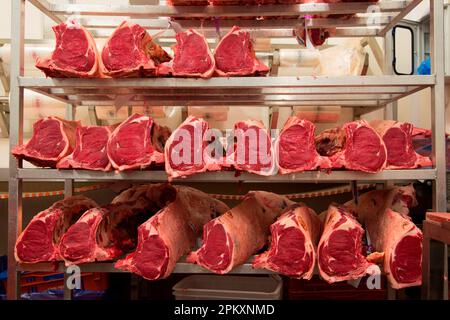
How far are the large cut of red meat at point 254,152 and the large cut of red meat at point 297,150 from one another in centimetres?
5

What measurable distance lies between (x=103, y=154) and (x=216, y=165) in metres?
0.53

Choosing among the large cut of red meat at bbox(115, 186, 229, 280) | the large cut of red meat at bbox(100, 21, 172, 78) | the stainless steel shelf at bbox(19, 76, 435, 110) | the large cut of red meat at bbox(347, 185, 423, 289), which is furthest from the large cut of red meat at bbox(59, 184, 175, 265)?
the large cut of red meat at bbox(347, 185, 423, 289)

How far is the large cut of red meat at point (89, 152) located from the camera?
2.07 m

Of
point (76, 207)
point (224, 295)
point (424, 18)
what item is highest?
point (424, 18)

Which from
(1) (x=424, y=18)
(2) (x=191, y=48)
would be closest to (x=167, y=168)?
(2) (x=191, y=48)

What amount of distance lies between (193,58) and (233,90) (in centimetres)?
36

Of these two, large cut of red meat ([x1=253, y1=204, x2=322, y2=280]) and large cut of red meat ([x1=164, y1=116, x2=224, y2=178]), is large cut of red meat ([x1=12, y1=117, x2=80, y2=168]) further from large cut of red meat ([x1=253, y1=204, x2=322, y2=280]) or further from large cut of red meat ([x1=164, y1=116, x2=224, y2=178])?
large cut of red meat ([x1=253, y1=204, x2=322, y2=280])

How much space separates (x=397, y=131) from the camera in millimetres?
2117

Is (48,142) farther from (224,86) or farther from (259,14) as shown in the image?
(259,14)

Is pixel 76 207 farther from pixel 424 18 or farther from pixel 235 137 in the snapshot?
pixel 424 18

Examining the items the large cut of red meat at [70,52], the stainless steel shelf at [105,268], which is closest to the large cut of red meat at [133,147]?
the large cut of red meat at [70,52]

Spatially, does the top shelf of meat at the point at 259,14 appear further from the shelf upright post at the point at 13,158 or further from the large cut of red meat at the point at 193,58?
the large cut of red meat at the point at 193,58

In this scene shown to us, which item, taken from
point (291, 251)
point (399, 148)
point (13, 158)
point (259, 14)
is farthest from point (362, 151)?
point (13, 158)
